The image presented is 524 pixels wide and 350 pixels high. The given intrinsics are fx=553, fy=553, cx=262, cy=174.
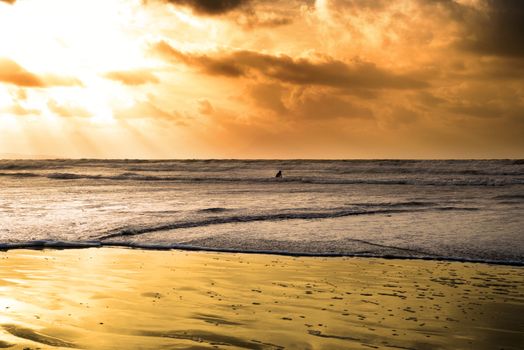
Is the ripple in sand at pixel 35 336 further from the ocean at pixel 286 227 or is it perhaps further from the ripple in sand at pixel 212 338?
the ocean at pixel 286 227

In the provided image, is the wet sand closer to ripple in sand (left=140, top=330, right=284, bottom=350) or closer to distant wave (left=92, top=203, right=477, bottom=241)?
ripple in sand (left=140, top=330, right=284, bottom=350)

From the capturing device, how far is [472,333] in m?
5.57

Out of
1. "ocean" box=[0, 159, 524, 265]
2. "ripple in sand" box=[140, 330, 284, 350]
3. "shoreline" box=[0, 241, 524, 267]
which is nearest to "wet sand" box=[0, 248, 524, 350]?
"ripple in sand" box=[140, 330, 284, 350]

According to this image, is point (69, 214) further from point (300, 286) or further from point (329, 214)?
point (300, 286)

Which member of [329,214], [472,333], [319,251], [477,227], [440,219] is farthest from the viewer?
[329,214]

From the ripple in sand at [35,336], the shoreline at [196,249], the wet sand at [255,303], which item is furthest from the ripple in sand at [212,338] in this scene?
the shoreline at [196,249]

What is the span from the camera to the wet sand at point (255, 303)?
523cm

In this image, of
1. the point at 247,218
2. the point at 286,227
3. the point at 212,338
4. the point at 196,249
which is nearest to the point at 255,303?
the point at 212,338

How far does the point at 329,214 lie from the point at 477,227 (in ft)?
14.5

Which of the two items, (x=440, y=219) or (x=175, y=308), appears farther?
(x=440, y=219)

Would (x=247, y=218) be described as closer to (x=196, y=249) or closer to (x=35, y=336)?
(x=196, y=249)

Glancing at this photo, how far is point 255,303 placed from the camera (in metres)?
6.61

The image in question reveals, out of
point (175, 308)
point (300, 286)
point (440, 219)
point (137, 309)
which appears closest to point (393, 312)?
point (300, 286)

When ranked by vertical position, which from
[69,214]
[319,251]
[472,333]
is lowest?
[472,333]
